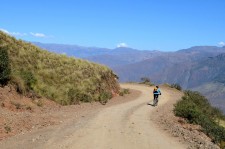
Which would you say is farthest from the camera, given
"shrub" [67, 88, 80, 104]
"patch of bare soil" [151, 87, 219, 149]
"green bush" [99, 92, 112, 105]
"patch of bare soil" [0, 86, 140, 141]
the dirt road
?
"green bush" [99, 92, 112, 105]

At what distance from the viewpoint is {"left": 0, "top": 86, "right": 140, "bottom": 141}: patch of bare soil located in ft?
63.0

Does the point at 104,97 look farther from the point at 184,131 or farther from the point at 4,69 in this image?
the point at 184,131

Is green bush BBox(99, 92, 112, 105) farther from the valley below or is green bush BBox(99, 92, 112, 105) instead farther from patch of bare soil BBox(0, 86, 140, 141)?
the valley below

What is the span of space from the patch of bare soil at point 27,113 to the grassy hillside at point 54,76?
43.0 inches

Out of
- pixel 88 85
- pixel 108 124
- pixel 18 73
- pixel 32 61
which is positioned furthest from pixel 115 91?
pixel 108 124

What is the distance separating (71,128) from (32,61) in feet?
47.3

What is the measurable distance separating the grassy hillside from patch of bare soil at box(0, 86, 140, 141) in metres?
1.09

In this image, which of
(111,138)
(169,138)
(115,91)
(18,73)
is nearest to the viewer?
(111,138)

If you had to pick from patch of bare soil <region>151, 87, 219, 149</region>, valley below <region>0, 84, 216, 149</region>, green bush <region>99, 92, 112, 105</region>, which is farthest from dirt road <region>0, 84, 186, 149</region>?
green bush <region>99, 92, 112, 105</region>

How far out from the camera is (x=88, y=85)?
118 feet

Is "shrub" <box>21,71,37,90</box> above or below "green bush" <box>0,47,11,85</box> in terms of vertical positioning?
below

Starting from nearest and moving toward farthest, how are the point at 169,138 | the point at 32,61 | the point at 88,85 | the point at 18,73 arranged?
the point at 169,138, the point at 18,73, the point at 32,61, the point at 88,85

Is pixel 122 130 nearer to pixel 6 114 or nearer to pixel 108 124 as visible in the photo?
pixel 108 124

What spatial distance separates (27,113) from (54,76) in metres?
10.7
